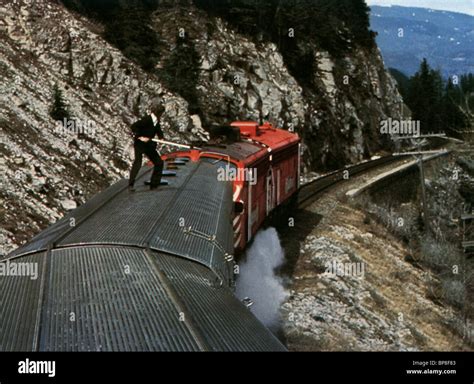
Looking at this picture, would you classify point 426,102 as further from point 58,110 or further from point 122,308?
point 122,308

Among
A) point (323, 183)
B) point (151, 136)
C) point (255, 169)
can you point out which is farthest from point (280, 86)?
point (151, 136)

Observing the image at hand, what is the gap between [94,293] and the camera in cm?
434

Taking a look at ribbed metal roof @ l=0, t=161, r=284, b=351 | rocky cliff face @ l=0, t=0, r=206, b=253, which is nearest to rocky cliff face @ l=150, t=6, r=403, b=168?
rocky cliff face @ l=0, t=0, r=206, b=253

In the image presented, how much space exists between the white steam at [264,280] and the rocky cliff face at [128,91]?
4.56m

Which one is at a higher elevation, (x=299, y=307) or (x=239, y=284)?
(x=239, y=284)

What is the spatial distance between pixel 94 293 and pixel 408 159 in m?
44.1

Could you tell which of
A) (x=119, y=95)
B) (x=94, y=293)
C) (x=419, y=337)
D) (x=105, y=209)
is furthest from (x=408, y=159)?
(x=94, y=293)

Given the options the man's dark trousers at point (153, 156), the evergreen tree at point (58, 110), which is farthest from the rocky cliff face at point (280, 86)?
the man's dark trousers at point (153, 156)

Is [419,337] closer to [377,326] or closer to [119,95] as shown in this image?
[377,326]

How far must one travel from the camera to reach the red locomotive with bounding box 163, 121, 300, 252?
37.5 feet

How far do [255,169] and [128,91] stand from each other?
53.4 ft

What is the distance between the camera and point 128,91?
2767 cm

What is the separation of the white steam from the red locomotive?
524 millimetres

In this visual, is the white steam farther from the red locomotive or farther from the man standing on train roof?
the man standing on train roof
